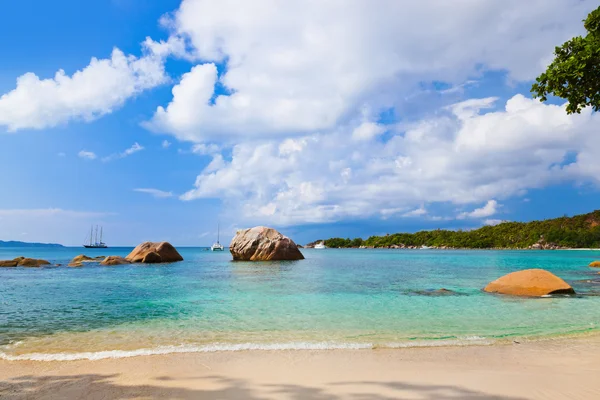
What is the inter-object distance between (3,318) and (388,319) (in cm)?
1338

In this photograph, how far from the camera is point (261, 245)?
5003 cm

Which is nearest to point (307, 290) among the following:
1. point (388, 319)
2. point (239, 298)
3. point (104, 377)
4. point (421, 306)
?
point (239, 298)

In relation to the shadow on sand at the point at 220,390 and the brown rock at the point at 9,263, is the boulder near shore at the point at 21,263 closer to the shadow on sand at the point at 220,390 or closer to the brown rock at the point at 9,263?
the brown rock at the point at 9,263

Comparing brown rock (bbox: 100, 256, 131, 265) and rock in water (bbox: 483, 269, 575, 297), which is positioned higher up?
brown rock (bbox: 100, 256, 131, 265)

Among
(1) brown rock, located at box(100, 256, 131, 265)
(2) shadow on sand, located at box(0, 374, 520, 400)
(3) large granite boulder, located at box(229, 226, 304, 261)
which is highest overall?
(3) large granite boulder, located at box(229, 226, 304, 261)

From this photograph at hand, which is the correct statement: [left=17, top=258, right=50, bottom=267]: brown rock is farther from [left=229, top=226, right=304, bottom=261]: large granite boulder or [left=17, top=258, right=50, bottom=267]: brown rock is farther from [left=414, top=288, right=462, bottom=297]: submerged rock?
[left=414, top=288, right=462, bottom=297]: submerged rock

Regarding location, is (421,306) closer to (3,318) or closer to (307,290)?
(307,290)

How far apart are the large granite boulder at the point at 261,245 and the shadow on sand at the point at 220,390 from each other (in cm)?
4344

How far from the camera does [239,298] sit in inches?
695

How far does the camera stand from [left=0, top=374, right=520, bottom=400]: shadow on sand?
568 centimetres

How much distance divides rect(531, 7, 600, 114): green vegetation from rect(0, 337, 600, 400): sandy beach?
20.4 ft

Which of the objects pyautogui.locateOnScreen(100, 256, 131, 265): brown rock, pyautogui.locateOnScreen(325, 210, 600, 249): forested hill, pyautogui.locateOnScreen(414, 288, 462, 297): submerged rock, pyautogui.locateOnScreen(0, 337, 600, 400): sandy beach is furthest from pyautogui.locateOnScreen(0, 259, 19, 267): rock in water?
pyautogui.locateOnScreen(325, 210, 600, 249): forested hill

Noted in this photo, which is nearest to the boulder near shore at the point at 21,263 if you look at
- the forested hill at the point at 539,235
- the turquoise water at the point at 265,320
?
the turquoise water at the point at 265,320

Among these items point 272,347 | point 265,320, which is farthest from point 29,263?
point 272,347
